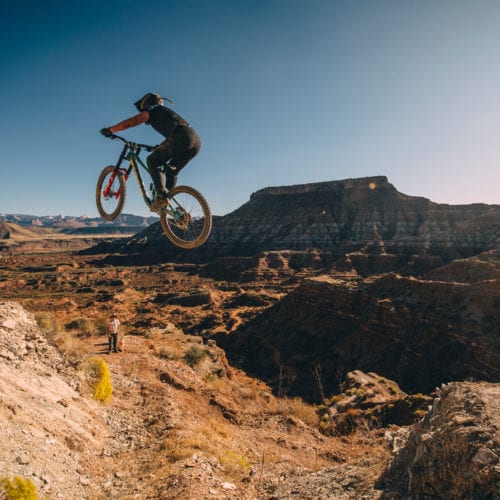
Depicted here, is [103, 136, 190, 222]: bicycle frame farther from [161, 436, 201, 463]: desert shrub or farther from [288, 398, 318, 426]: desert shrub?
[288, 398, 318, 426]: desert shrub

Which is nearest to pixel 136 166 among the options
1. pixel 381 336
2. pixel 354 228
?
pixel 381 336

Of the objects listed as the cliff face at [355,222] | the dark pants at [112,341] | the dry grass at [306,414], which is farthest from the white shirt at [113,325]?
the cliff face at [355,222]

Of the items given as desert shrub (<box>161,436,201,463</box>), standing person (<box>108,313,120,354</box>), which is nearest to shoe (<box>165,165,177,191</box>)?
desert shrub (<box>161,436,201,463</box>)

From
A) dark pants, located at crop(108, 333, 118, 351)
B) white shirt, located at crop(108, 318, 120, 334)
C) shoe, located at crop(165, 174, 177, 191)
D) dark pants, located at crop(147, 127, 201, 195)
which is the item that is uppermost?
dark pants, located at crop(147, 127, 201, 195)

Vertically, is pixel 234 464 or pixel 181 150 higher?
pixel 181 150

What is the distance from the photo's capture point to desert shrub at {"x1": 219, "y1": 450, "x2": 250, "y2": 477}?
7648 mm

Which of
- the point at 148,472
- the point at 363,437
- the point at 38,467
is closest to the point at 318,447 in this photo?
the point at 363,437

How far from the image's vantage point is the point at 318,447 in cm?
1134

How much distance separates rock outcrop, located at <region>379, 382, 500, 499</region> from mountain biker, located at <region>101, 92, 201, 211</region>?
22.1 ft

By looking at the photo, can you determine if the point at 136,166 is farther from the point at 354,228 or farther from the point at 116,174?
the point at 354,228

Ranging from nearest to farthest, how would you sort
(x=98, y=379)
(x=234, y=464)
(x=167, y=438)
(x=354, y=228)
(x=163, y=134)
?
1. (x=163, y=134)
2. (x=234, y=464)
3. (x=167, y=438)
4. (x=98, y=379)
5. (x=354, y=228)

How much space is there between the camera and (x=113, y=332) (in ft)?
48.4

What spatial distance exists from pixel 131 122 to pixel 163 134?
57 cm

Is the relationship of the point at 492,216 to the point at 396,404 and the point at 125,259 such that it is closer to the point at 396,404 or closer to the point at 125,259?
the point at 396,404
